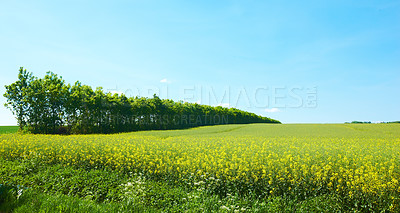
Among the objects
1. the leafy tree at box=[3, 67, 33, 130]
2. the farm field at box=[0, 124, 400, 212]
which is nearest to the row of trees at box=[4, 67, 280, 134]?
the leafy tree at box=[3, 67, 33, 130]

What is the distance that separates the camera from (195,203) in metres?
5.94

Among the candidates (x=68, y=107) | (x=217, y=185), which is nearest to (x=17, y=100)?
(x=68, y=107)

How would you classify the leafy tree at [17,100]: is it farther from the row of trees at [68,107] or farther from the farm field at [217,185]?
the farm field at [217,185]

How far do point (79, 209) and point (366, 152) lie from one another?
10.2m

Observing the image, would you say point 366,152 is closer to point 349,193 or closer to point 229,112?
point 349,193

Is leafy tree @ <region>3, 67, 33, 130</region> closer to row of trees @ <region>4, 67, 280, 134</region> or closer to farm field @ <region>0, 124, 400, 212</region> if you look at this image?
row of trees @ <region>4, 67, 280, 134</region>

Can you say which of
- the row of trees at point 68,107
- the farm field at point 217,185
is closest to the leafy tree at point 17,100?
the row of trees at point 68,107

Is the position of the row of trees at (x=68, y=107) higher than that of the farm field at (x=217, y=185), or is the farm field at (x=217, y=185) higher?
the row of trees at (x=68, y=107)

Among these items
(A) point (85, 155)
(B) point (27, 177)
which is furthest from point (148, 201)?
(B) point (27, 177)

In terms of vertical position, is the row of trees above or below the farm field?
above

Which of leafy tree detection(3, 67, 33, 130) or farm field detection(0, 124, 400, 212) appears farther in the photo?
leafy tree detection(3, 67, 33, 130)

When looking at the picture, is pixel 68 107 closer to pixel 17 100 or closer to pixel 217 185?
pixel 17 100

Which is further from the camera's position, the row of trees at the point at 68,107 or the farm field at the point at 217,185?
the row of trees at the point at 68,107

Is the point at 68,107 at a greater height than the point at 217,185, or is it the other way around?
the point at 68,107
